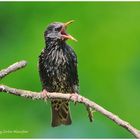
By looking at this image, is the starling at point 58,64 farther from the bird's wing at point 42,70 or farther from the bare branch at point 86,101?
the bare branch at point 86,101

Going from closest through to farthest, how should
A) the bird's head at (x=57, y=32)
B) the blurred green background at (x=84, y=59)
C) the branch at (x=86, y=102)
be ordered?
the branch at (x=86, y=102) → the bird's head at (x=57, y=32) → the blurred green background at (x=84, y=59)

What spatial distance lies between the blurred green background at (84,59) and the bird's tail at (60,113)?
0.28ft

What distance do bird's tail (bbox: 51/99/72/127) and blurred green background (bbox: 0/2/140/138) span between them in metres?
0.09

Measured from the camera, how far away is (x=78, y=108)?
177 inches

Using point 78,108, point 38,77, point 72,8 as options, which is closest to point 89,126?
point 78,108

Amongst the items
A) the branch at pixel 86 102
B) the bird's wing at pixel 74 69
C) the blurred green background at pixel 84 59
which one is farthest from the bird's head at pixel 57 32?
the branch at pixel 86 102

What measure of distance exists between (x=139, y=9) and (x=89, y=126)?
906 millimetres

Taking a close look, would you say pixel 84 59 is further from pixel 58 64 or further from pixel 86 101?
pixel 86 101

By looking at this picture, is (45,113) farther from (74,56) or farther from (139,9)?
(139,9)

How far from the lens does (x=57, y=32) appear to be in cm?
418

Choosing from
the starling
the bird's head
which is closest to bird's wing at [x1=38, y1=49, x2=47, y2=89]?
the starling

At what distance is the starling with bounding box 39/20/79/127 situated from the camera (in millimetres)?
4180

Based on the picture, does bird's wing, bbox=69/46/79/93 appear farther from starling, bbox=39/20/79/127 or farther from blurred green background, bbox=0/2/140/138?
blurred green background, bbox=0/2/140/138

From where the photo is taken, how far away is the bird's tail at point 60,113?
169 inches
